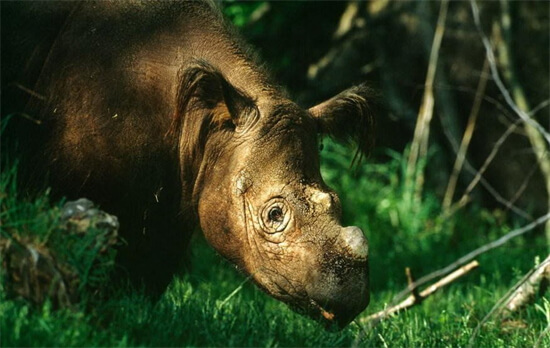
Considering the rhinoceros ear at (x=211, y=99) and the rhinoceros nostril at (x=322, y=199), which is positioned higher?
the rhinoceros ear at (x=211, y=99)

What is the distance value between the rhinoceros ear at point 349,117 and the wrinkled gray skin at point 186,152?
259 mm

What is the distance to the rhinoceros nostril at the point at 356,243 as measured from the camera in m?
5.52

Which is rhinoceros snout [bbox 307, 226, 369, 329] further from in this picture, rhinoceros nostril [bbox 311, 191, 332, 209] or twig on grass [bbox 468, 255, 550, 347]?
twig on grass [bbox 468, 255, 550, 347]

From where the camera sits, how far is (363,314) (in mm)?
6844

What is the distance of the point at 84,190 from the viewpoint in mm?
5750

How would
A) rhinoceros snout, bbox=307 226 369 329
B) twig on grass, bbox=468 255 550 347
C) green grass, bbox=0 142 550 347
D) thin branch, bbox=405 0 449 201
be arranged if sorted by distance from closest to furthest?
green grass, bbox=0 142 550 347 < twig on grass, bbox=468 255 550 347 < rhinoceros snout, bbox=307 226 369 329 < thin branch, bbox=405 0 449 201

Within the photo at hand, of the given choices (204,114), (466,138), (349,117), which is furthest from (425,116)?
(204,114)

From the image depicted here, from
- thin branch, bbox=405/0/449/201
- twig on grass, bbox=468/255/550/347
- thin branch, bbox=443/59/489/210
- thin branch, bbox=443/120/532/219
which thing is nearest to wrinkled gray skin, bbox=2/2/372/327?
twig on grass, bbox=468/255/550/347

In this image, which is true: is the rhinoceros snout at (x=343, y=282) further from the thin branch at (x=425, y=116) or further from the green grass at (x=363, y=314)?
the thin branch at (x=425, y=116)

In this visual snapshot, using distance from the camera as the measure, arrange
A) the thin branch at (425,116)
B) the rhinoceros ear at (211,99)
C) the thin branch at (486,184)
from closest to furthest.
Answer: the rhinoceros ear at (211,99) → the thin branch at (486,184) → the thin branch at (425,116)

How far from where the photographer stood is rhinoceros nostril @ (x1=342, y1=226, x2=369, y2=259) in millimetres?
5520

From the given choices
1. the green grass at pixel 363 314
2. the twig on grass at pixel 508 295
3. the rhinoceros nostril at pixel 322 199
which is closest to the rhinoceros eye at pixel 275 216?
the rhinoceros nostril at pixel 322 199

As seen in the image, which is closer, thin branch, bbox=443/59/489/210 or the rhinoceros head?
the rhinoceros head

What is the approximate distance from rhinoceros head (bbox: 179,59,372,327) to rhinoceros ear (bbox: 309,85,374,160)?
0.24 m
